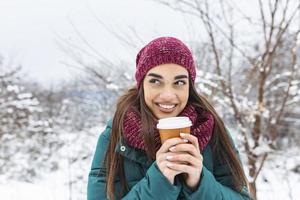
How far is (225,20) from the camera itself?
11.8 feet

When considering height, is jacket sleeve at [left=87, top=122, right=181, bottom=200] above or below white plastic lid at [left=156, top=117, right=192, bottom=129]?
below

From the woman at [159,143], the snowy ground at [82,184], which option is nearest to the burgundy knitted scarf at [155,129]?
the woman at [159,143]

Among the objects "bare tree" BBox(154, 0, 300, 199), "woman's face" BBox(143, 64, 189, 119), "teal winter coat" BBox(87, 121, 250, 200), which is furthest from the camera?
"bare tree" BBox(154, 0, 300, 199)

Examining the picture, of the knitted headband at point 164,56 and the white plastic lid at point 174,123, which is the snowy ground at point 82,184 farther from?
the white plastic lid at point 174,123

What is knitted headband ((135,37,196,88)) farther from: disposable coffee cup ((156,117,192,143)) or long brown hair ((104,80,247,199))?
disposable coffee cup ((156,117,192,143))

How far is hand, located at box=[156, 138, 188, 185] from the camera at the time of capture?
1.08 m

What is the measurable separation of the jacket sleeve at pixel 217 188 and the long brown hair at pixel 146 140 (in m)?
0.02

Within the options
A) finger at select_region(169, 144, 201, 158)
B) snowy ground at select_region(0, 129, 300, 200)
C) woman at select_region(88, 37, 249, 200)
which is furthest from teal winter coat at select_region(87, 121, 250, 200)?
snowy ground at select_region(0, 129, 300, 200)

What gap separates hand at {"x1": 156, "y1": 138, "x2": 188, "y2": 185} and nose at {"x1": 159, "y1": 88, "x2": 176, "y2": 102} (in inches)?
7.7

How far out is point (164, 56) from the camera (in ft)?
4.29

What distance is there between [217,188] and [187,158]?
21 cm

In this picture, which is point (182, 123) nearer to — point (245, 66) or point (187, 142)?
point (187, 142)

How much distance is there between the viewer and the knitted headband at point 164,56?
131 centimetres

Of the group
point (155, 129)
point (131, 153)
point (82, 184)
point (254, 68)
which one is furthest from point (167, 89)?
point (82, 184)
